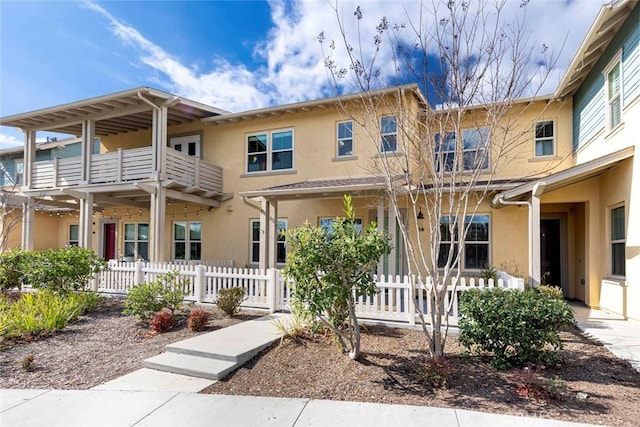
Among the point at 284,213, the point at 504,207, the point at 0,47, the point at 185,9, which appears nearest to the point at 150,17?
the point at 185,9

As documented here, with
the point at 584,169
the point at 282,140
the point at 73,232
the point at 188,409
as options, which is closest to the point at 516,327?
the point at 188,409

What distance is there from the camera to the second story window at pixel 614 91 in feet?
27.6

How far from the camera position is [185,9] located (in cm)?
900

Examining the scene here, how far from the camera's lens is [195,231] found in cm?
1487

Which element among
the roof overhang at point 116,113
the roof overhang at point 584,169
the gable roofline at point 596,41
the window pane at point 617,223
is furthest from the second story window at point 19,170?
the window pane at point 617,223

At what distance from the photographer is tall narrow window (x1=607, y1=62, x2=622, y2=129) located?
8469 millimetres

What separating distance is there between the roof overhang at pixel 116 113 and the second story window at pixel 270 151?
1.94 metres

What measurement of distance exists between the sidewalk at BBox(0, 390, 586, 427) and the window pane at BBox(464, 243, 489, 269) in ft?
26.1

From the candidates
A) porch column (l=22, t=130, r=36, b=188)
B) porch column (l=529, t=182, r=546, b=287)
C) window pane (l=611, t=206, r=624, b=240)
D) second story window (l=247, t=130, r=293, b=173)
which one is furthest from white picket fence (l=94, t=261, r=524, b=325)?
porch column (l=22, t=130, r=36, b=188)

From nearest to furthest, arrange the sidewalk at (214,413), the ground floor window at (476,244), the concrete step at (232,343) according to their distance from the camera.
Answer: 1. the sidewalk at (214,413)
2. the concrete step at (232,343)
3. the ground floor window at (476,244)

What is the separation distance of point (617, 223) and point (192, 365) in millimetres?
9473

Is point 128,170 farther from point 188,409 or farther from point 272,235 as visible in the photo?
point 188,409

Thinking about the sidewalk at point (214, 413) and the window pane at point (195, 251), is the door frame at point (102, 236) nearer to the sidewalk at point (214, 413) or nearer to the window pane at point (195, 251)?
the window pane at point (195, 251)

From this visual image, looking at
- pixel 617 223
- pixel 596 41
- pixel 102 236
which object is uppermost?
pixel 596 41
